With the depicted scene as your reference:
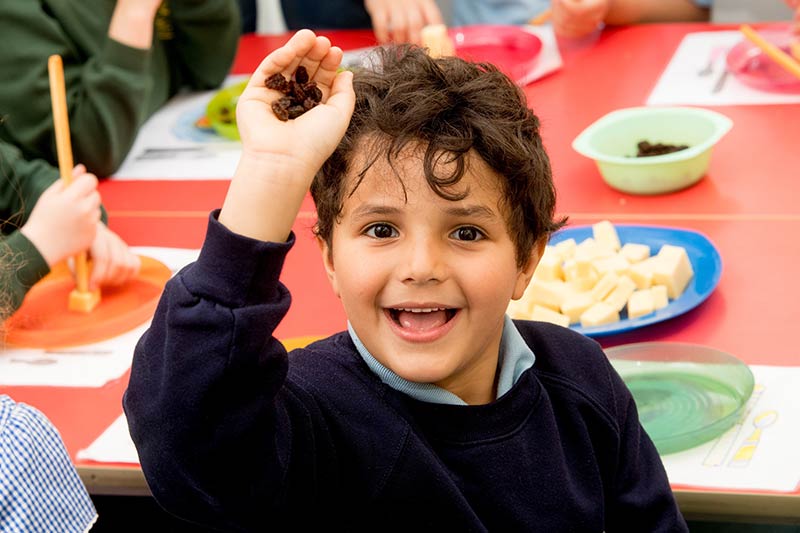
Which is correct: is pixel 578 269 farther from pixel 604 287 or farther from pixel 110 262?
pixel 110 262

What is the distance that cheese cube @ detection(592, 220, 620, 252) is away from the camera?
148cm

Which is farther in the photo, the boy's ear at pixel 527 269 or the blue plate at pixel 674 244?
the blue plate at pixel 674 244

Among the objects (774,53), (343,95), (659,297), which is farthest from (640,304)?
(774,53)

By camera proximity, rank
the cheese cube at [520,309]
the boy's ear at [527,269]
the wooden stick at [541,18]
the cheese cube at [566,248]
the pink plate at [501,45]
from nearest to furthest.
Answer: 1. the boy's ear at [527,269]
2. the cheese cube at [520,309]
3. the cheese cube at [566,248]
4. the pink plate at [501,45]
5. the wooden stick at [541,18]

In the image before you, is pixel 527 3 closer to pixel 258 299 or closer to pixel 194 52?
pixel 194 52

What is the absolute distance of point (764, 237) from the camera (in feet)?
4.99

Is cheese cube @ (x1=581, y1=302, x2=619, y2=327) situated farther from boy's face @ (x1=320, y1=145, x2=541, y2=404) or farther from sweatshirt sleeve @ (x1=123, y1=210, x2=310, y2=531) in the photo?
sweatshirt sleeve @ (x1=123, y1=210, x2=310, y2=531)

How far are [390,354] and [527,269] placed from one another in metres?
0.18

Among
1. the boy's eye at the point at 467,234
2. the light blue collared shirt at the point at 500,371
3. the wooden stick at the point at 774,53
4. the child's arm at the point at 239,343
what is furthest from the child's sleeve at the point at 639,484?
the wooden stick at the point at 774,53

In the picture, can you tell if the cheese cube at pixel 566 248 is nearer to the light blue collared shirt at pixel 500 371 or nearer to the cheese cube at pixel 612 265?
the cheese cube at pixel 612 265

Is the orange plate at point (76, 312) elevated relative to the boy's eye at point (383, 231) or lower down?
lower down

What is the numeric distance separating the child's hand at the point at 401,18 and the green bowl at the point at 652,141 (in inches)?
24.3

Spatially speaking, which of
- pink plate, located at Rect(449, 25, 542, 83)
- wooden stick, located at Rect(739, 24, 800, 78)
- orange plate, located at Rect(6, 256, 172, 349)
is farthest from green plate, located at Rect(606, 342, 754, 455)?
pink plate, located at Rect(449, 25, 542, 83)

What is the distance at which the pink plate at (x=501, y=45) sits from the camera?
2193 millimetres
